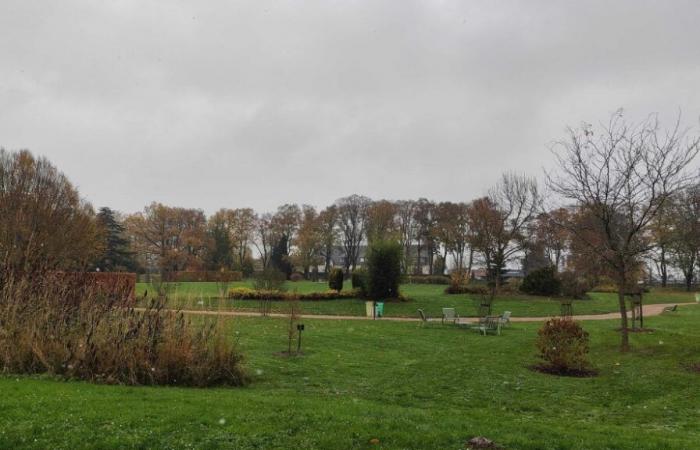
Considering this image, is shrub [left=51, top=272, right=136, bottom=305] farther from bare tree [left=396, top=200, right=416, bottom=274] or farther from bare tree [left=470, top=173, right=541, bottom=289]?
bare tree [left=396, top=200, right=416, bottom=274]

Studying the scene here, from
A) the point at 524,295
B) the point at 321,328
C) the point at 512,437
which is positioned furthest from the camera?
the point at 524,295

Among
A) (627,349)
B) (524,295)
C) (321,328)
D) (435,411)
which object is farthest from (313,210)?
(435,411)

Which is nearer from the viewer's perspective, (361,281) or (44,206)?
(44,206)

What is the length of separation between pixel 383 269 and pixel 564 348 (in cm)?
1782

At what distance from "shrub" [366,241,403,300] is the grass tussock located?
19.3 meters

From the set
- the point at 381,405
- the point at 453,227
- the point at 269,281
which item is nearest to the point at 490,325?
the point at 381,405

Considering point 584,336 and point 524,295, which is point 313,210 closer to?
point 524,295

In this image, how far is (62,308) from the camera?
28.7 ft

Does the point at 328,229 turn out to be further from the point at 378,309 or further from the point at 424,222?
the point at 378,309

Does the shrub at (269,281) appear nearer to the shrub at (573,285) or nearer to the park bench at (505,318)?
the park bench at (505,318)

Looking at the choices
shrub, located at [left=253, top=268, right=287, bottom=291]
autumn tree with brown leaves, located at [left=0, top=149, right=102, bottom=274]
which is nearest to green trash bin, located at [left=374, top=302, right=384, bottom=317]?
shrub, located at [left=253, top=268, right=287, bottom=291]

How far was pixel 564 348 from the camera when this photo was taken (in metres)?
10.3

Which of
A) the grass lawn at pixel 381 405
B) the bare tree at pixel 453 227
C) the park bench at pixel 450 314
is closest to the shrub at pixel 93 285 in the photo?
the grass lawn at pixel 381 405

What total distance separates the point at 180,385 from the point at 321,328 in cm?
883
